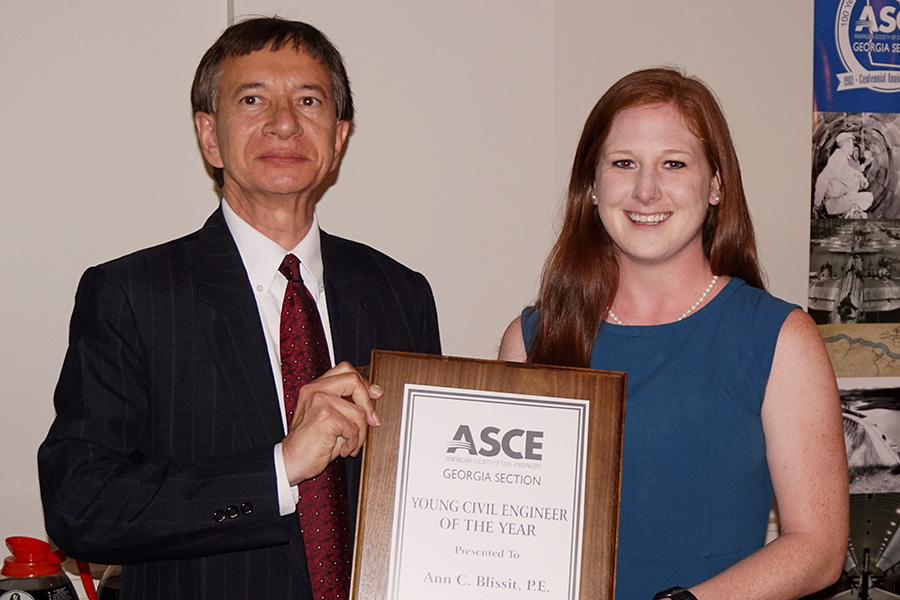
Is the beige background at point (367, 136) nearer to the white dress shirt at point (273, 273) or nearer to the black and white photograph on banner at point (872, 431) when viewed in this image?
the white dress shirt at point (273, 273)

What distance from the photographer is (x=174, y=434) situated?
2.01 m

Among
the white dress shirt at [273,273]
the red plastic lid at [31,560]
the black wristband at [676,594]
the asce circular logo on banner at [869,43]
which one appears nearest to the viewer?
the black wristband at [676,594]

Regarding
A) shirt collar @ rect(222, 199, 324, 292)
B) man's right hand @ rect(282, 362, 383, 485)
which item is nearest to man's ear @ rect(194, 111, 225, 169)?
shirt collar @ rect(222, 199, 324, 292)

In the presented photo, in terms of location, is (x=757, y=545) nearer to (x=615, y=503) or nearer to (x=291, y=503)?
(x=615, y=503)

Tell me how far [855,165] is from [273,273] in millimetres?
2453

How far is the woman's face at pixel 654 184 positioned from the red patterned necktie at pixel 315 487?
727mm

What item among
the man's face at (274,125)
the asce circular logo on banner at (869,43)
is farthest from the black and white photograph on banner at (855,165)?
the man's face at (274,125)

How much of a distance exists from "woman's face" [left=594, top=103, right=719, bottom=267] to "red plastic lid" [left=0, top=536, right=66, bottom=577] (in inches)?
74.1

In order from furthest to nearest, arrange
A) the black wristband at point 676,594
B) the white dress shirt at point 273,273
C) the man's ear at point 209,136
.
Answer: the man's ear at point 209,136 → the white dress shirt at point 273,273 → the black wristband at point 676,594

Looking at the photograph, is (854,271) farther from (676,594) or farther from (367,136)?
(676,594)

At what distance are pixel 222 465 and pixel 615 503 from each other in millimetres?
814

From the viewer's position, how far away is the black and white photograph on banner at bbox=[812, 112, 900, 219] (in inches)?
139

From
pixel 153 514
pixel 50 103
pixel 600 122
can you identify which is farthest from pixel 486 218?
pixel 153 514

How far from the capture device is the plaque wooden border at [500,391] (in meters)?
1.85
